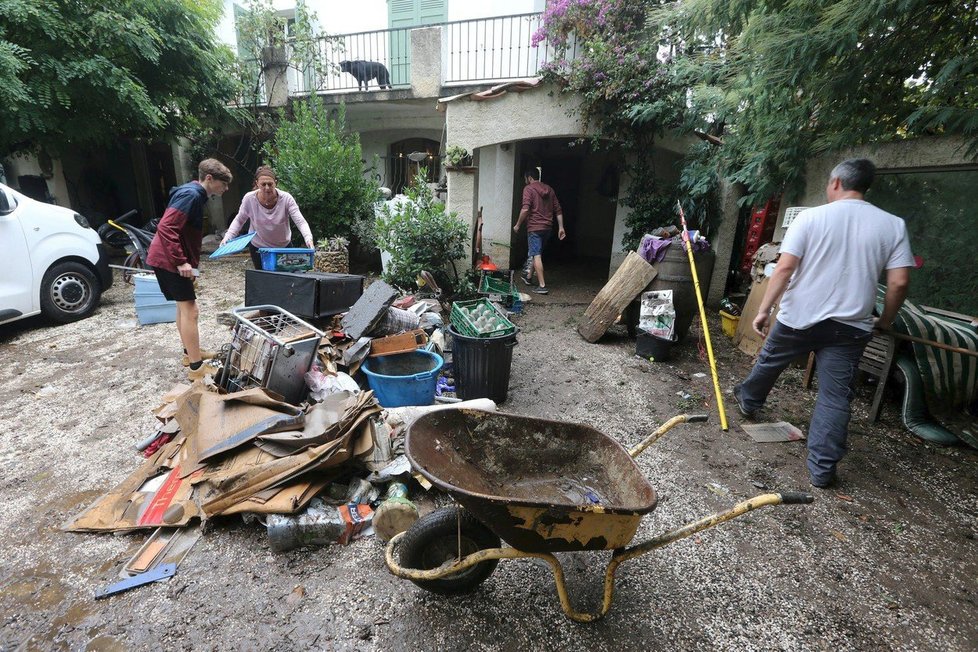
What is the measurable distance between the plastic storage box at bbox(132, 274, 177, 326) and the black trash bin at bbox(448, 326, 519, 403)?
4176 mm

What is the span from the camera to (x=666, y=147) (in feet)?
23.2

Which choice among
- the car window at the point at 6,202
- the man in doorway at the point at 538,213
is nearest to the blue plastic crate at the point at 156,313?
the car window at the point at 6,202

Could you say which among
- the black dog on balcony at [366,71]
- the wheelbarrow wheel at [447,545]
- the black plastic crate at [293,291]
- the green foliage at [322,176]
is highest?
the black dog on balcony at [366,71]

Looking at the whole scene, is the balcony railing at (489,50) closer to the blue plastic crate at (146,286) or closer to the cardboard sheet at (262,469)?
the blue plastic crate at (146,286)

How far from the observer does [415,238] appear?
21.6 ft

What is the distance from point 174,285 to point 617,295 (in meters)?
4.58

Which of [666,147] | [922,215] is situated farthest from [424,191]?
[922,215]

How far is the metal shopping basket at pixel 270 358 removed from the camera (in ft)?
10.3

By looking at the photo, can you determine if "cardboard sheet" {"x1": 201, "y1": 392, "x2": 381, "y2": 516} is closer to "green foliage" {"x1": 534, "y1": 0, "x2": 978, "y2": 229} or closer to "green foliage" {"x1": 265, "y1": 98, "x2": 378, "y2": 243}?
"green foliage" {"x1": 534, "y1": 0, "x2": 978, "y2": 229}

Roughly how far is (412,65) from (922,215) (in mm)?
9276

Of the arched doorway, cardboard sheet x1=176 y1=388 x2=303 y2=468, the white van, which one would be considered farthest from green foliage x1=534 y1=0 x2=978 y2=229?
the white van

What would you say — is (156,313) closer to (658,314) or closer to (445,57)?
(658,314)

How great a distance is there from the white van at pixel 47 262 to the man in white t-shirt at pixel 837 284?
293 inches

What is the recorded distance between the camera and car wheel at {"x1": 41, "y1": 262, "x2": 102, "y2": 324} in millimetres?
5547
